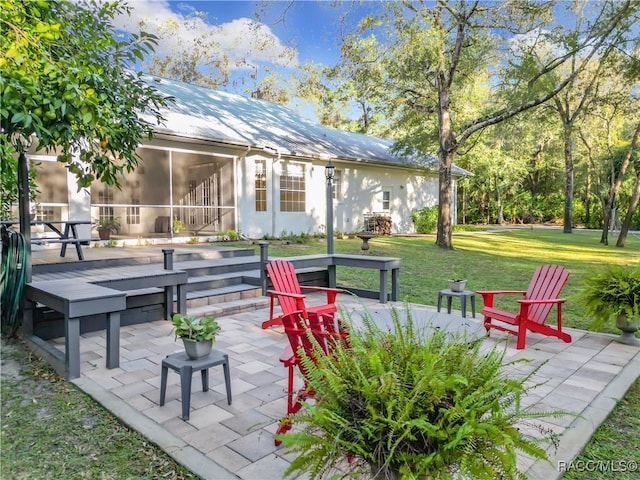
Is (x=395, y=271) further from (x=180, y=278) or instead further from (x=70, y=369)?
(x=70, y=369)

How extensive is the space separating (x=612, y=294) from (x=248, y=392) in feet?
12.2

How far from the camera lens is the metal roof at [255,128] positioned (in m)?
11.8

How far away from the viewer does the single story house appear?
1113 centimetres

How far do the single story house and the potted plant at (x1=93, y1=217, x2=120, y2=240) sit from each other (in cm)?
25

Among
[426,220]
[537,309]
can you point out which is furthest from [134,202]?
[537,309]

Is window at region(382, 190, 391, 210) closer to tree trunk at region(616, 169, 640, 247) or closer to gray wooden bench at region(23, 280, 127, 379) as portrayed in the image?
tree trunk at region(616, 169, 640, 247)

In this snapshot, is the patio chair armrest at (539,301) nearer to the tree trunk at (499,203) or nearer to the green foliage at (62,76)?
the green foliage at (62,76)

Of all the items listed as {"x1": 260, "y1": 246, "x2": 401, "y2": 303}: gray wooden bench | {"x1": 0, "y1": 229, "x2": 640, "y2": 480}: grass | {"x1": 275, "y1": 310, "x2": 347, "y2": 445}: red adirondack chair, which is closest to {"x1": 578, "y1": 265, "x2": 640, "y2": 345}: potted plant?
{"x1": 0, "y1": 229, "x2": 640, "y2": 480}: grass

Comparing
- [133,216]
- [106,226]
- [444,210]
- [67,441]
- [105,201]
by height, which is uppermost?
[105,201]

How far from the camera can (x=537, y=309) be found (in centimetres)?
466

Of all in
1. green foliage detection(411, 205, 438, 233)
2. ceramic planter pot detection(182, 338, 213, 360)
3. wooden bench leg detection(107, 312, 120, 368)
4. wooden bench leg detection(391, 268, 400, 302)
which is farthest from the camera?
green foliage detection(411, 205, 438, 233)

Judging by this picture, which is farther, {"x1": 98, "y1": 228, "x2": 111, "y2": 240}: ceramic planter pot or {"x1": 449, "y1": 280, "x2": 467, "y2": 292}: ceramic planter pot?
{"x1": 98, "y1": 228, "x2": 111, "y2": 240}: ceramic planter pot

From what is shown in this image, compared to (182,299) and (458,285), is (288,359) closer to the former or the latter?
(182,299)

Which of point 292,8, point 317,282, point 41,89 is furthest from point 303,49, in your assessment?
point 41,89
